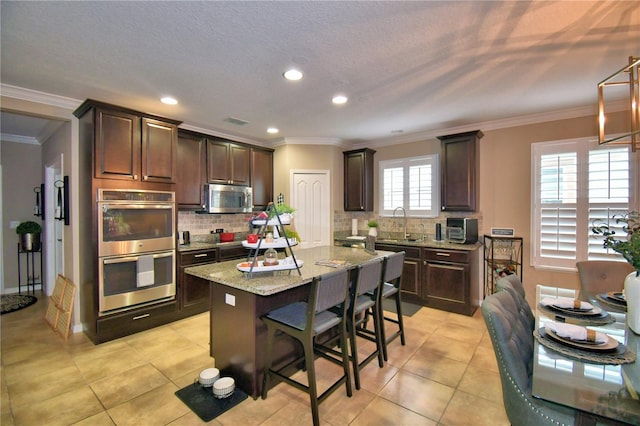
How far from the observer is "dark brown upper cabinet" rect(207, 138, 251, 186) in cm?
447

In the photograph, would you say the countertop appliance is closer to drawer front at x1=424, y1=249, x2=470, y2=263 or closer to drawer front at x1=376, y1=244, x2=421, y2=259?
drawer front at x1=424, y1=249, x2=470, y2=263

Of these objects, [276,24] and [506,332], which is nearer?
[506,332]

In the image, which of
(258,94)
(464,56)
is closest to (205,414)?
(258,94)

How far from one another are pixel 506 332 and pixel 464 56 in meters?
2.06

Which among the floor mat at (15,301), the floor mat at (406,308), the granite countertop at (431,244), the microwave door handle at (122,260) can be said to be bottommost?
the floor mat at (406,308)

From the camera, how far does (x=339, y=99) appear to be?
3299 millimetres

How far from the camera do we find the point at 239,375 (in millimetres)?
2301

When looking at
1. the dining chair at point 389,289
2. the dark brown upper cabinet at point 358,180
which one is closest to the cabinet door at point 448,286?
the dining chair at point 389,289

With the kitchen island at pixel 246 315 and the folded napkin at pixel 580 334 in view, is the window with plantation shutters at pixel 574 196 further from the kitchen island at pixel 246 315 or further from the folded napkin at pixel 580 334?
the kitchen island at pixel 246 315

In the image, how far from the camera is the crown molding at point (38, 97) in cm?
287

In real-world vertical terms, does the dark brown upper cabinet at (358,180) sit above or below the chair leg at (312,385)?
above

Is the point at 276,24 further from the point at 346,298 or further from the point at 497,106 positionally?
the point at 497,106

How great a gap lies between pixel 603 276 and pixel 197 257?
4276mm

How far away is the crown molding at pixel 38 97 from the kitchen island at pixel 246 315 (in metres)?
2.52
